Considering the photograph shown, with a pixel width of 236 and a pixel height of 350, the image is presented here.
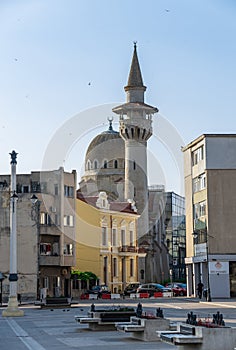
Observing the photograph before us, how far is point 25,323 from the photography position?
31.3 meters

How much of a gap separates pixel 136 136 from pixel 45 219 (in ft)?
103

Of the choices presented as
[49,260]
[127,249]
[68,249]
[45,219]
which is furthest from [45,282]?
[127,249]

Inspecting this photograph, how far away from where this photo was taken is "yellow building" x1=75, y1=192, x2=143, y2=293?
253ft

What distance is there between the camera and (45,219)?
66500 mm

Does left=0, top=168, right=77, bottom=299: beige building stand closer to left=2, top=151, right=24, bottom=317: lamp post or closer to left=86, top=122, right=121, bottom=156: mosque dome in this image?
left=2, top=151, right=24, bottom=317: lamp post

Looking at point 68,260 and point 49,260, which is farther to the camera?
point 68,260

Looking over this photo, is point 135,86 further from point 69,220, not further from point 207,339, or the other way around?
point 207,339

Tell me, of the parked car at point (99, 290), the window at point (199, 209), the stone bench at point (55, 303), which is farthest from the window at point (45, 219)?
the stone bench at point (55, 303)

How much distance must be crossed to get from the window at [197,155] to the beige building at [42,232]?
1169 cm

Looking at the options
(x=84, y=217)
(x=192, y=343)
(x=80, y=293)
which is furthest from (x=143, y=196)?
(x=192, y=343)

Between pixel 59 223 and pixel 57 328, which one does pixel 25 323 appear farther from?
pixel 59 223

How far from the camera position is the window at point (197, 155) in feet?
220

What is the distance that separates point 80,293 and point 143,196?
27725 mm

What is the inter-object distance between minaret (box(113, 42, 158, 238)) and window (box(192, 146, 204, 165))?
24802 mm
